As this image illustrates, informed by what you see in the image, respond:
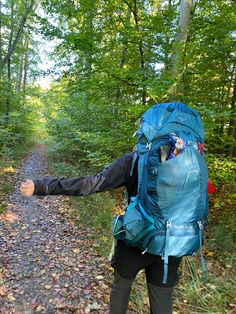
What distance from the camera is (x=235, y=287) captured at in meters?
3.86

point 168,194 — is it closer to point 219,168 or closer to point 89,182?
point 89,182

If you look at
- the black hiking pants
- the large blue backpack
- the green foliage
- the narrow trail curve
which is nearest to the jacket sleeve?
the large blue backpack

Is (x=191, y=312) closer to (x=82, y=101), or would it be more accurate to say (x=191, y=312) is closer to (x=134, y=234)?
(x=134, y=234)

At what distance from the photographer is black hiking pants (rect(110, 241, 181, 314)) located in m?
1.89

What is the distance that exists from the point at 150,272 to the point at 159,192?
684 mm

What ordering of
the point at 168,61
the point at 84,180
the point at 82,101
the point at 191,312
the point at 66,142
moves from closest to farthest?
the point at 84,180
the point at 191,312
the point at 168,61
the point at 82,101
the point at 66,142

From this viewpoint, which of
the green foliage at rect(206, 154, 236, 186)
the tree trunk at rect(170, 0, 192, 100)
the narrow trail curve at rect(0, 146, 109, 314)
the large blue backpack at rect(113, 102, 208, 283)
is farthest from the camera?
the green foliage at rect(206, 154, 236, 186)

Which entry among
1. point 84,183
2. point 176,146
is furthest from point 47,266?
point 176,146

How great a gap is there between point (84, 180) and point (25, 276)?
2.78 meters

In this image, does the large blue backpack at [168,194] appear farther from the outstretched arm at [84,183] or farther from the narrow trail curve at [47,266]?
the narrow trail curve at [47,266]

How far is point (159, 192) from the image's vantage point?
1.66m

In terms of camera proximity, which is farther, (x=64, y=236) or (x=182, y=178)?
→ (x=64, y=236)

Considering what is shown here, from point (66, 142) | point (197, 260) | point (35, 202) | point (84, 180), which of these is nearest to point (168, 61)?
point (197, 260)

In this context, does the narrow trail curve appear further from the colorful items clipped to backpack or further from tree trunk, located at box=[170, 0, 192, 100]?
tree trunk, located at box=[170, 0, 192, 100]
